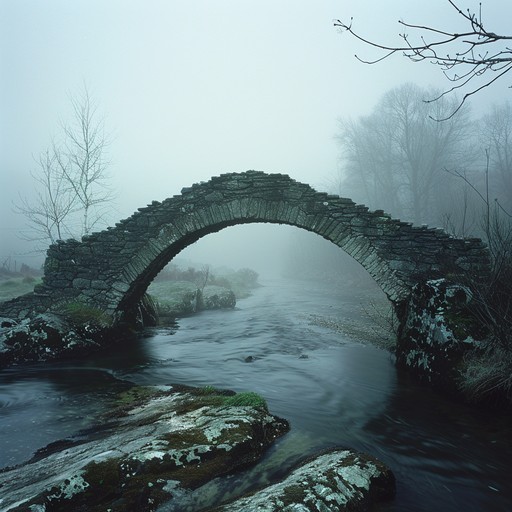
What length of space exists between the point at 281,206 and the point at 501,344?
17.3 feet

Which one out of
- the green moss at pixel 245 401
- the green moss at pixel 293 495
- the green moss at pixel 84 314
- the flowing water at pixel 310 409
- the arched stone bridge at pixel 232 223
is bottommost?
the flowing water at pixel 310 409

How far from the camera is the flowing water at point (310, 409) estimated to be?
3176 mm

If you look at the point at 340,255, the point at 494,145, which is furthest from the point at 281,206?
the point at 494,145

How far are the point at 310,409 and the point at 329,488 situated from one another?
273cm

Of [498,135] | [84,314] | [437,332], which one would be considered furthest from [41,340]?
A: [498,135]

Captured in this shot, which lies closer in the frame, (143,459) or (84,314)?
(143,459)

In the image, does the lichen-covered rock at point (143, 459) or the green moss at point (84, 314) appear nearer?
the lichen-covered rock at point (143, 459)

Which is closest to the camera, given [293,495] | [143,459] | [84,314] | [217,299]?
[293,495]

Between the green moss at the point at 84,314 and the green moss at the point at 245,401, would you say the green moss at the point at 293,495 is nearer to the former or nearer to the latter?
the green moss at the point at 245,401

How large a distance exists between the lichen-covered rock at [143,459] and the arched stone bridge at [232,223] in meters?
5.09

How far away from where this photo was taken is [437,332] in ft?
19.1

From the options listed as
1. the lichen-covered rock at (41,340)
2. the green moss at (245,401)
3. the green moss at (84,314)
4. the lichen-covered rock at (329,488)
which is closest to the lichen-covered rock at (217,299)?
the green moss at (84,314)

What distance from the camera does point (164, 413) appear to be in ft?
13.5

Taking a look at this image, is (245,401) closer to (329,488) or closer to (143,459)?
(143,459)
